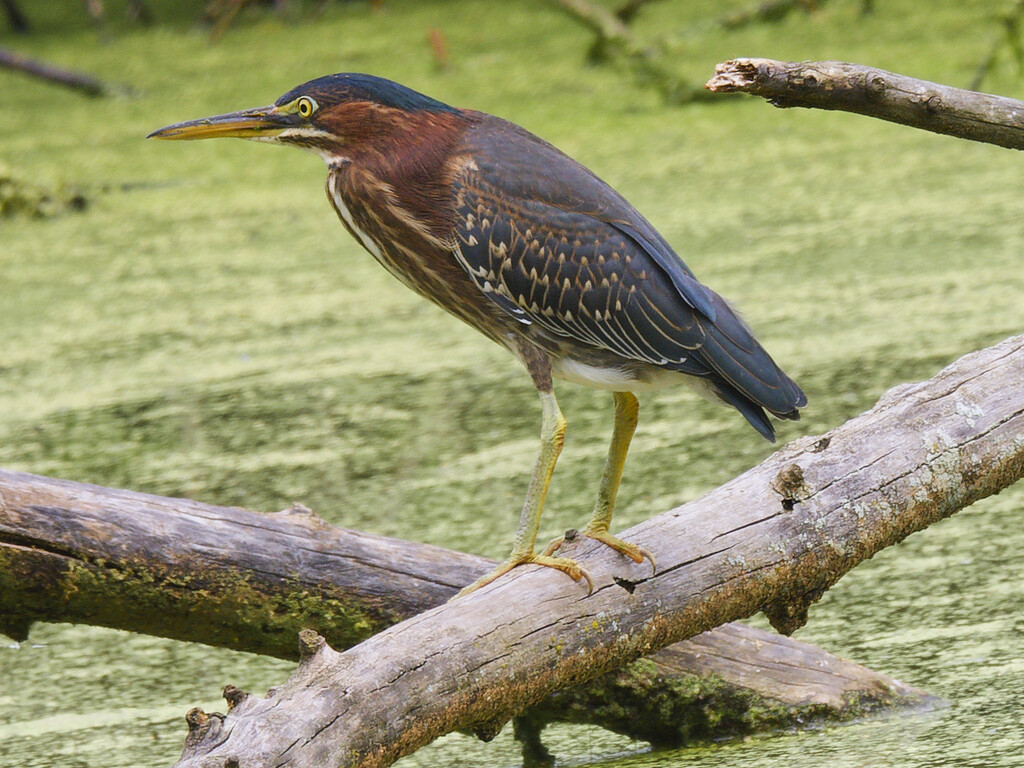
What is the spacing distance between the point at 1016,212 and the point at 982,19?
6.95ft

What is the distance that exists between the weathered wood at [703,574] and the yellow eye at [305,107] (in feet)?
2.08

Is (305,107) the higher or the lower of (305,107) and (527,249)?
the higher

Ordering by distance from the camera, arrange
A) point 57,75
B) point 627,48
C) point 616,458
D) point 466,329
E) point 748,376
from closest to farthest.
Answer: point 748,376 → point 616,458 → point 466,329 → point 627,48 → point 57,75

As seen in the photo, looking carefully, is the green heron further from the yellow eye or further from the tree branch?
the tree branch

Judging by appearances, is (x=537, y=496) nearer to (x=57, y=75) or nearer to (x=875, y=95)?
(x=875, y=95)

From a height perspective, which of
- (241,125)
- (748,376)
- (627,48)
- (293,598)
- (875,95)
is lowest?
(293,598)

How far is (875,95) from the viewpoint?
1597 millimetres

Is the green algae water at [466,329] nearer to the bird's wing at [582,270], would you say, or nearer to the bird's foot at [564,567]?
the bird's foot at [564,567]

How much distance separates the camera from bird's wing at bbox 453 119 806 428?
186 cm

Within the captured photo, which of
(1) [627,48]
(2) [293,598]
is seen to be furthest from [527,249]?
(1) [627,48]

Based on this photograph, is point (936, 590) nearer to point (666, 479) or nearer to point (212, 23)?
point (666, 479)

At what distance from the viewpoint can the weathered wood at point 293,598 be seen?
177 centimetres

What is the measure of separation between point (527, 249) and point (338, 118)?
0.94 ft

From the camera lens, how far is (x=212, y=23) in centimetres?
706
